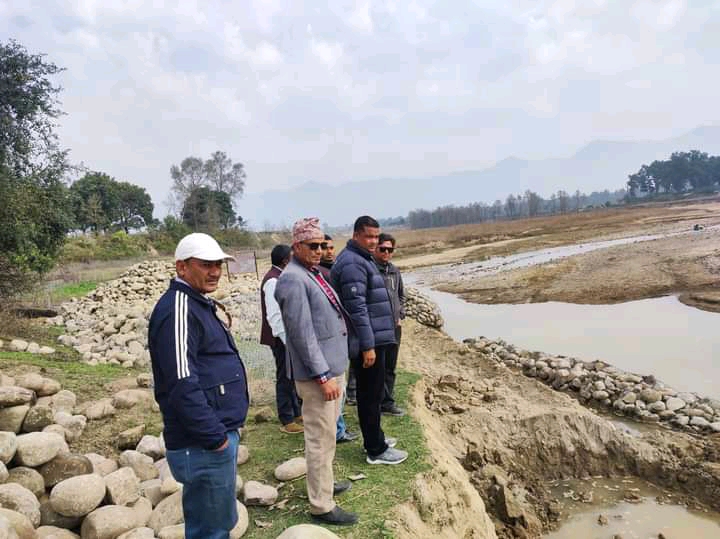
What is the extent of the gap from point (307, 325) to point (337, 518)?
1.31 m

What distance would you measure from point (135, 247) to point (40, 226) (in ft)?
69.8

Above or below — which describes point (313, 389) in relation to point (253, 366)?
above

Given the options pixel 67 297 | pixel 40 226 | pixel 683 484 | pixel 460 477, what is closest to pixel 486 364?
pixel 683 484

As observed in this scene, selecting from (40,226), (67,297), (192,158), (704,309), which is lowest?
(704,309)

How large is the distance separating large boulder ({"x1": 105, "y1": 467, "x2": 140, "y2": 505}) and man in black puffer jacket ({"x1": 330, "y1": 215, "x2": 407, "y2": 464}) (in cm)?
173

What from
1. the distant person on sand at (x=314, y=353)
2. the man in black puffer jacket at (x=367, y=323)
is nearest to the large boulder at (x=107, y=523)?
the distant person on sand at (x=314, y=353)

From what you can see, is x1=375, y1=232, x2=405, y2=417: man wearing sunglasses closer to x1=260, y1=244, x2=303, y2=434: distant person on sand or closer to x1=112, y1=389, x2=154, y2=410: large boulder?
x1=260, y1=244, x2=303, y2=434: distant person on sand

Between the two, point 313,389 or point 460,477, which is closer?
point 313,389

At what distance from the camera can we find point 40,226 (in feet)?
41.5

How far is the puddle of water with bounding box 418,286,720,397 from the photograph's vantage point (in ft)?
32.3

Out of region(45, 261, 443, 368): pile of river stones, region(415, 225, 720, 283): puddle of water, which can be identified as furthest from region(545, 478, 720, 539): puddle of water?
region(415, 225, 720, 283): puddle of water

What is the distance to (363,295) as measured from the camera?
377 cm

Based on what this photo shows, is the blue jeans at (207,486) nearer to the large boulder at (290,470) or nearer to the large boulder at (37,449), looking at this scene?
the large boulder at (290,470)

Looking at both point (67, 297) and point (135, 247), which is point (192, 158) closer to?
point (135, 247)
